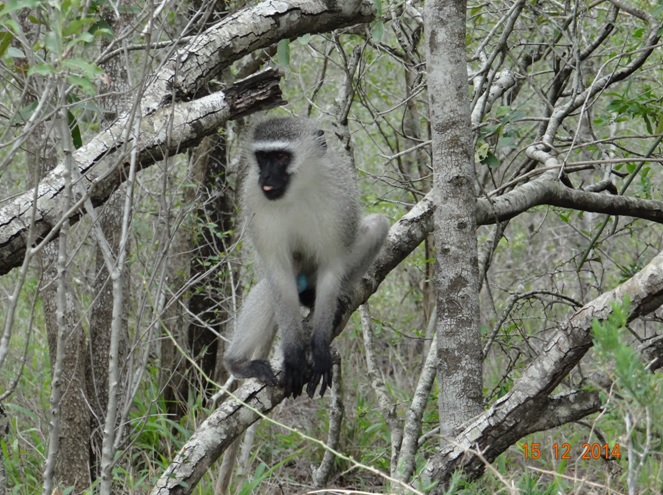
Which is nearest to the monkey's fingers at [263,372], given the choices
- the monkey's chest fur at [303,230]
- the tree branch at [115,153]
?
the monkey's chest fur at [303,230]

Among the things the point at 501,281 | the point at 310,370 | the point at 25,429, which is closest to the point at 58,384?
the point at 310,370

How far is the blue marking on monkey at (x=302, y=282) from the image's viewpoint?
537 centimetres

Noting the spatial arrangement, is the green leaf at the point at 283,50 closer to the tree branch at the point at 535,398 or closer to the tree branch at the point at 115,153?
the tree branch at the point at 115,153

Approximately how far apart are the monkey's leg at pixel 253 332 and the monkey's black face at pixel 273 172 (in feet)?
1.96

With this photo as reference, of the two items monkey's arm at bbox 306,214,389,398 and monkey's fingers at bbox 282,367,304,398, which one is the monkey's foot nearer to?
monkey's fingers at bbox 282,367,304,398

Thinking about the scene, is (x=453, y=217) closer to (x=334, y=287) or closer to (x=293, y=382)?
(x=334, y=287)

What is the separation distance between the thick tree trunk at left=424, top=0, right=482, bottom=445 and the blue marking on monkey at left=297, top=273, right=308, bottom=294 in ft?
5.37

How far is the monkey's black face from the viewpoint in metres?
4.64

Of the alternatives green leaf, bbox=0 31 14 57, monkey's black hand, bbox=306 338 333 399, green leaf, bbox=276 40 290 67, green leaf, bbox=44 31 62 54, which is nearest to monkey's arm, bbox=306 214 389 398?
monkey's black hand, bbox=306 338 333 399

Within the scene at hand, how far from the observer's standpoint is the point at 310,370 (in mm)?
4668

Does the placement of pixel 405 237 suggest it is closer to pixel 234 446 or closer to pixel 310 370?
pixel 310 370

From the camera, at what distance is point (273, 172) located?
15.4 ft

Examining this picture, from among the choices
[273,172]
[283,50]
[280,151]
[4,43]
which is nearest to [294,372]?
[273,172]

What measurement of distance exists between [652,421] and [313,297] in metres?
3.43
